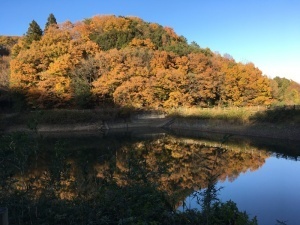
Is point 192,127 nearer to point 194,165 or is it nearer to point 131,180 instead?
point 194,165

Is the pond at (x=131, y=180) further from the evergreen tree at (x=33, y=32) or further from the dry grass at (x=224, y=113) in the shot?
the evergreen tree at (x=33, y=32)

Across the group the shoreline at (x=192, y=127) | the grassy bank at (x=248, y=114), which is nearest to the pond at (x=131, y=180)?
the shoreline at (x=192, y=127)

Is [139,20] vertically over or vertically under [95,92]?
over

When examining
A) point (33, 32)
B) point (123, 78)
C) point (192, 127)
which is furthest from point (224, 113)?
point (33, 32)

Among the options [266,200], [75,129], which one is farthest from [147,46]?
[266,200]

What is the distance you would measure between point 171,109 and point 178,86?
10.8ft

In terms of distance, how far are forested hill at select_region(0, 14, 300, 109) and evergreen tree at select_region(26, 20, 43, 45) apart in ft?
5.31

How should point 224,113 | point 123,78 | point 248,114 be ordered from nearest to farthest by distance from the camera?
1. point 248,114
2. point 224,113
3. point 123,78

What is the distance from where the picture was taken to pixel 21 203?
22.6 feet

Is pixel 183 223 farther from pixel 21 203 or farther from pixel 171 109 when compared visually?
pixel 171 109

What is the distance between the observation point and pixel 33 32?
57.3 meters

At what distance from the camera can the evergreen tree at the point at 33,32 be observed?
54.8m

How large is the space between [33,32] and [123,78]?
22410 millimetres

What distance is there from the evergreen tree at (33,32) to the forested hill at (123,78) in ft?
5.31
